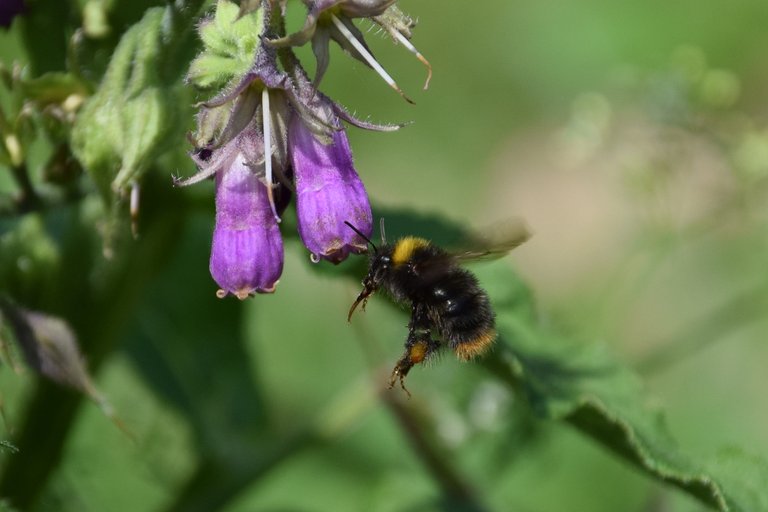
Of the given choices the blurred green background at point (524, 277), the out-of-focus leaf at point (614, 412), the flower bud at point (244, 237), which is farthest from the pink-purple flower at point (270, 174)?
the out-of-focus leaf at point (614, 412)

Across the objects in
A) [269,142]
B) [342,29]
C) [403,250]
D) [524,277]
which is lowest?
[524,277]

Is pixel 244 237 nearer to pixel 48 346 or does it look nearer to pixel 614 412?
pixel 48 346

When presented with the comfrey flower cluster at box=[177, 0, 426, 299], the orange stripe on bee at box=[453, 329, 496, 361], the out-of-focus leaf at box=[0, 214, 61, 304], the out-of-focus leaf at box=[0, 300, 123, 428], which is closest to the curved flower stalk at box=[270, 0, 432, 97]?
the comfrey flower cluster at box=[177, 0, 426, 299]

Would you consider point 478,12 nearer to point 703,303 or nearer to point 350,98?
point 350,98

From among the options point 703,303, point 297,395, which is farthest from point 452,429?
point 703,303

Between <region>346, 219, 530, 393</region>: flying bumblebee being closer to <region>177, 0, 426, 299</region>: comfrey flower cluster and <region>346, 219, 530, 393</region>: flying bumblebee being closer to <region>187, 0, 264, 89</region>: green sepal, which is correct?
<region>177, 0, 426, 299</region>: comfrey flower cluster

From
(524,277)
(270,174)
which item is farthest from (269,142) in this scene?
(524,277)
